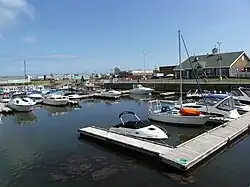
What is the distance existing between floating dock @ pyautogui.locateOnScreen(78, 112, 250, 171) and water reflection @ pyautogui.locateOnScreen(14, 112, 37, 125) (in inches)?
403

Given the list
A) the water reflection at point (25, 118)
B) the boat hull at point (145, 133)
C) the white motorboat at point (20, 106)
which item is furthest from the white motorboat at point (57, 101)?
the boat hull at point (145, 133)

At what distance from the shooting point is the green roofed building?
2261 inches

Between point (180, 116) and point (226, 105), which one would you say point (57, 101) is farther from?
point (226, 105)

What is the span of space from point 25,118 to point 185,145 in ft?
67.2

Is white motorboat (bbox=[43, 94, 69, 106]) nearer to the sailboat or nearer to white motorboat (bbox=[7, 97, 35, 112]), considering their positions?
white motorboat (bbox=[7, 97, 35, 112])

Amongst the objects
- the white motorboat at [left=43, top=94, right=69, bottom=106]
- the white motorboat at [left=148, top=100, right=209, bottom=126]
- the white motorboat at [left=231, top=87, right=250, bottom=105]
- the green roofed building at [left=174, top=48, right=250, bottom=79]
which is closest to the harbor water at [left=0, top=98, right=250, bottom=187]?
the white motorboat at [left=148, top=100, right=209, bottom=126]

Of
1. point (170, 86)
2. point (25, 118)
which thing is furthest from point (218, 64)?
point (25, 118)

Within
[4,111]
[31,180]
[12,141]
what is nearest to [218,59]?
[4,111]

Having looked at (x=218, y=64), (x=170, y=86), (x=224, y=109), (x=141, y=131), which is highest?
(x=218, y=64)

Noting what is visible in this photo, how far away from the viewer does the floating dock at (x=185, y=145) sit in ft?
43.0

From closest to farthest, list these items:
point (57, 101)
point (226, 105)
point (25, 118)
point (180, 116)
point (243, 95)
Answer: point (180, 116)
point (226, 105)
point (25, 118)
point (243, 95)
point (57, 101)

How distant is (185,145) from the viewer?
1498 cm

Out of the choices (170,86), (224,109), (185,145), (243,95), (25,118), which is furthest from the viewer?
(170,86)

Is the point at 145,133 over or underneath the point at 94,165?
over
